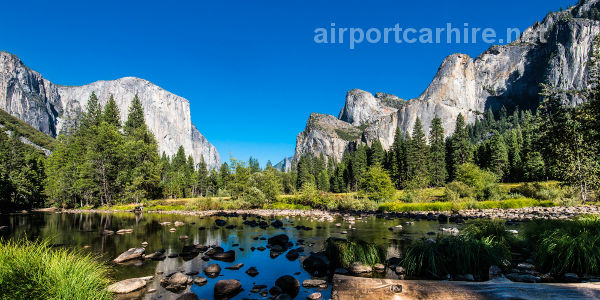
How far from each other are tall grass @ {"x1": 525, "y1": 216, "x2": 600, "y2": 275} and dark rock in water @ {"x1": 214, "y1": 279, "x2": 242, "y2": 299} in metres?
9.60

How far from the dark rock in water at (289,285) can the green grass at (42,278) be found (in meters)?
5.19

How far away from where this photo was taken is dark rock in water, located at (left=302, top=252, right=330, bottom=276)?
11730 mm

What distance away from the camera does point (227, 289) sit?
31.6 feet

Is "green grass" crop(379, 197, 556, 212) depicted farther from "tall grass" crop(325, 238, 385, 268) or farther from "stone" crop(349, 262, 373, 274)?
"stone" crop(349, 262, 373, 274)

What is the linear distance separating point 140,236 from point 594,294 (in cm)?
2331

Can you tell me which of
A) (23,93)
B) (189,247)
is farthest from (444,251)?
(23,93)

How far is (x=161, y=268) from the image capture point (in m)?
12.6

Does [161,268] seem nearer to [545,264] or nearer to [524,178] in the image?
[545,264]

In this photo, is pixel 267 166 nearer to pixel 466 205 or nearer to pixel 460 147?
pixel 466 205

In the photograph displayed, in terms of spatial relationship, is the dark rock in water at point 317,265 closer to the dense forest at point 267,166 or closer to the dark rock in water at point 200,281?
the dark rock in water at point 200,281

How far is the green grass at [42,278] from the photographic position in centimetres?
507

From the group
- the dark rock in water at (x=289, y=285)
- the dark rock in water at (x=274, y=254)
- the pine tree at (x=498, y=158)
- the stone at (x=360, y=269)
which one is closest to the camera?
the dark rock in water at (x=289, y=285)

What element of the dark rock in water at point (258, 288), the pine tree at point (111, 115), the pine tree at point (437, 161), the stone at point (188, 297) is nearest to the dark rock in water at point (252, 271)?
the dark rock in water at point (258, 288)

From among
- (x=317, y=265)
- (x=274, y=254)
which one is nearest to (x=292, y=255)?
(x=274, y=254)
